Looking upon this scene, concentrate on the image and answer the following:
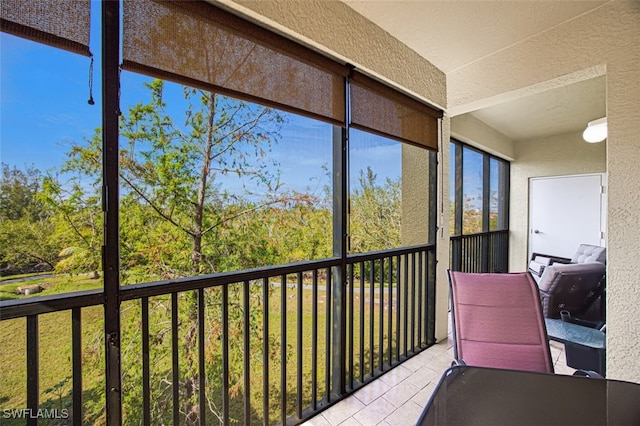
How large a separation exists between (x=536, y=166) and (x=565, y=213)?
96 centimetres

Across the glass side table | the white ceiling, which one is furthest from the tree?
the glass side table

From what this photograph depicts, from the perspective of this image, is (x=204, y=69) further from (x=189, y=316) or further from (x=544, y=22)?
(x=544, y=22)

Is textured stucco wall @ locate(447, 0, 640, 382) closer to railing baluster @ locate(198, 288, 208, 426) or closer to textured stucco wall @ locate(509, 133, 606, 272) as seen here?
railing baluster @ locate(198, 288, 208, 426)

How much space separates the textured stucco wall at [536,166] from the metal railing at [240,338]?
11.9 feet

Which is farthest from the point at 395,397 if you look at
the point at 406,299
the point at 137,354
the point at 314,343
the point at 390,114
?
the point at 390,114

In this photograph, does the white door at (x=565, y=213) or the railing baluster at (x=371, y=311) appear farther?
the white door at (x=565, y=213)

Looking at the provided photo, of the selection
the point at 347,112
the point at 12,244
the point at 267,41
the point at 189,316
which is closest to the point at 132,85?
the point at 267,41

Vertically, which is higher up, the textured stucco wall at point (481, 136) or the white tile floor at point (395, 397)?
the textured stucco wall at point (481, 136)

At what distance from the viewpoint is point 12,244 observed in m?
1.07

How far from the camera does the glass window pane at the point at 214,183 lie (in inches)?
69.6

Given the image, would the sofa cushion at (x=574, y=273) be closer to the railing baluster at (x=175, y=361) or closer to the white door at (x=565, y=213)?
the white door at (x=565, y=213)

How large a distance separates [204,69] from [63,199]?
928 mm

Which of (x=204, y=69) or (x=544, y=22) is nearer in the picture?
(x=204, y=69)

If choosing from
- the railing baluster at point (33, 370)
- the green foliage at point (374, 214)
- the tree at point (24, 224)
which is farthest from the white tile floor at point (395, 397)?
the tree at point (24, 224)
